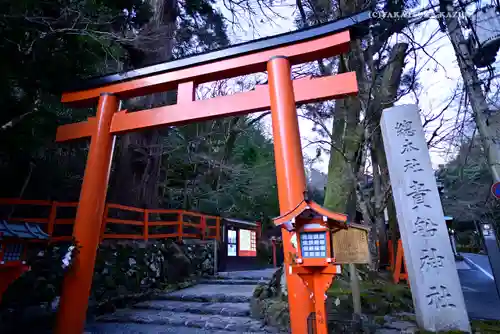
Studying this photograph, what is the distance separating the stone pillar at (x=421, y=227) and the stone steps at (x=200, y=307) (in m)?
3.36

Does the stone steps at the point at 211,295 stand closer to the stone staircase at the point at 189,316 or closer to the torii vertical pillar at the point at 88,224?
the stone staircase at the point at 189,316

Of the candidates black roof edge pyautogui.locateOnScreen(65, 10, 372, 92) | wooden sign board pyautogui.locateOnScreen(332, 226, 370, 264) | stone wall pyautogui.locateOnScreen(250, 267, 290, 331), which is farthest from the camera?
stone wall pyautogui.locateOnScreen(250, 267, 290, 331)

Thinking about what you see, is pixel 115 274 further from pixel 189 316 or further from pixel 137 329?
pixel 189 316

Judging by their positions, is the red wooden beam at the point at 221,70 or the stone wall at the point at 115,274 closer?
the red wooden beam at the point at 221,70

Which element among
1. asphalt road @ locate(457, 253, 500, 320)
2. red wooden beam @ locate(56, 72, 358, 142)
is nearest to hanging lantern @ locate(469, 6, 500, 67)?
red wooden beam @ locate(56, 72, 358, 142)

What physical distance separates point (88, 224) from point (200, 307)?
3267 mm

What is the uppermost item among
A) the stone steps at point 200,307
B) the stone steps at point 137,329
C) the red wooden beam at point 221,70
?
the red wooden beam at point 221,70

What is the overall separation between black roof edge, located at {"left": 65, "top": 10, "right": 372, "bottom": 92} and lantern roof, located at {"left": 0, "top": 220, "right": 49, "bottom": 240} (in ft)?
9.78

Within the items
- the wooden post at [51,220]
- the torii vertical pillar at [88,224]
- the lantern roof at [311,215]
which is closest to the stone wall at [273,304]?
the lantern roof at [311,215]

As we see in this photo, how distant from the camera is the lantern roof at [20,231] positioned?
12.9 feet

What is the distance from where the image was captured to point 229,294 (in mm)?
7734

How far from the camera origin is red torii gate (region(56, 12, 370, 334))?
177 inches

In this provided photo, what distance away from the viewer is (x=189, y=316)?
21.5 ft

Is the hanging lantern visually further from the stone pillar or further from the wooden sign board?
the wooden sign board
